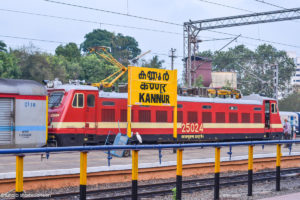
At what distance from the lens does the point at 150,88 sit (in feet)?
68.3

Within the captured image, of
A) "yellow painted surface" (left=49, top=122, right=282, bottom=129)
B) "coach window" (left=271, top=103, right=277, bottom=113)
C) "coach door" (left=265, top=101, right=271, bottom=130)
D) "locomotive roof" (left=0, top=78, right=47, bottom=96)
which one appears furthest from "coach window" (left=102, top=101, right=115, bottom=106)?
"coach window" (left=271, top=103, right=277, bottom=113)

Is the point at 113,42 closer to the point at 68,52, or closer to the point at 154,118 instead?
the point at 68,52

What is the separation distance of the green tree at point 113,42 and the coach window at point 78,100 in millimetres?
70865

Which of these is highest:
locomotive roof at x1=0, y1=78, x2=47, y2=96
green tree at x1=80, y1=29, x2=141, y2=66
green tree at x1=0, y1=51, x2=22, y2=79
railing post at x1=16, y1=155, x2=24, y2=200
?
green tree at x1=80, y1=29, x2=141, y2=66

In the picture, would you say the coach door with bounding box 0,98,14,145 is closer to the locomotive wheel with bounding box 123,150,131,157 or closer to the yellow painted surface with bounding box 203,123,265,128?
the locomotive wheel with bounding box 123,150,131,157

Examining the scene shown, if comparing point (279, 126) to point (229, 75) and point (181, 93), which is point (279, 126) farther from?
point (229, 75)

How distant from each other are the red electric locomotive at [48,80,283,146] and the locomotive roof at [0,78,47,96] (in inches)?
81.8

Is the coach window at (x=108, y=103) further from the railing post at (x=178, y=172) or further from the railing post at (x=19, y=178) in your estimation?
the railing post at (x=19, y=178)

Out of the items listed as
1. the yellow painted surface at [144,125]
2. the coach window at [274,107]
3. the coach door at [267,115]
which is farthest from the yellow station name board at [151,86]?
the coach window at [274,107]

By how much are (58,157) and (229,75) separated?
212 ft

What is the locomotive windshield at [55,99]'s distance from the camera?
2116 centimetres

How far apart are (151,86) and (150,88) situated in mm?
130

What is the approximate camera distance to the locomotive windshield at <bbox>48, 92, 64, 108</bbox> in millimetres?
21158

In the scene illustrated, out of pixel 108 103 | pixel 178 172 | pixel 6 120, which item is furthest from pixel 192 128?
pixel 178 172
